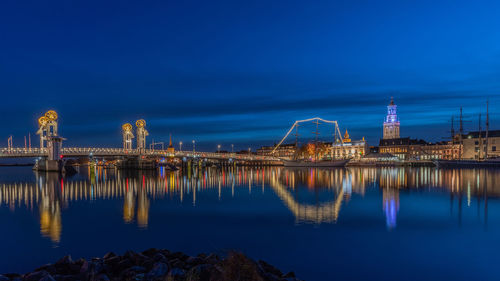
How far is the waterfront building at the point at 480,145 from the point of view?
11200cm

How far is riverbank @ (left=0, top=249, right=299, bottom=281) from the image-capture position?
801 cm

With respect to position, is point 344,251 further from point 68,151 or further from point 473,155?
point 473,155

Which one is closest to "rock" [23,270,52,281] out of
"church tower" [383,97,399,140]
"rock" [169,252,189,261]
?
"rock" [169,252,189,261]

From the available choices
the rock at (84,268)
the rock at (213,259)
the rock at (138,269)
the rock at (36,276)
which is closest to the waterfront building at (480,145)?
the rock at (213,259)

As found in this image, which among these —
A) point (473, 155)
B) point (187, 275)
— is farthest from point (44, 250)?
point (473, 155)

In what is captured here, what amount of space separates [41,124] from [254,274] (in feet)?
267

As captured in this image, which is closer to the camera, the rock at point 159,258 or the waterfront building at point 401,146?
the rock at point 159,258

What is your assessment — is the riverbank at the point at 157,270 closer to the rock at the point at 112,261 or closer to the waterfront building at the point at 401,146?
the rock at the point at 112,261

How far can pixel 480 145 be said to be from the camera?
114 meters

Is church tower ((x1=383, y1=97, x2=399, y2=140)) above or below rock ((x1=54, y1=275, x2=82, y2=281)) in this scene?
above

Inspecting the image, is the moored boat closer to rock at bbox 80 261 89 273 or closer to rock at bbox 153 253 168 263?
rock at bbox 153 253 168 263

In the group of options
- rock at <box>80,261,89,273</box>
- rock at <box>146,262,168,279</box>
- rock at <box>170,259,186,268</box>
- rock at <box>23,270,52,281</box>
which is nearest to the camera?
rock at <box>23,270,52,281</box>

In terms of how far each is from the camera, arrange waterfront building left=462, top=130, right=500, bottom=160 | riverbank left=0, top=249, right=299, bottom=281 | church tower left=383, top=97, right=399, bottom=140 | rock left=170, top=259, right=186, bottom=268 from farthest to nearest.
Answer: church tower left=383, top=97, right=399, bottom=140, waterfront building left=462, top=130, right=500, bottom=160, rock left=170, top=259, right=186, bottom=268, riverbank left=0, top=249, right=299, bottom=281

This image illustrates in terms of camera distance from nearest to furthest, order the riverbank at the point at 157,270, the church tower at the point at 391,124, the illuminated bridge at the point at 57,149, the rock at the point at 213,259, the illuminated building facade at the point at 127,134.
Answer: the riverbank at the point at 157,270 → the rock at the point at 213,259 → the illuminated bridge at the point at 57,149 → the illuminated building facade at the point at 127,134 → the church tower at the point at 391,124
